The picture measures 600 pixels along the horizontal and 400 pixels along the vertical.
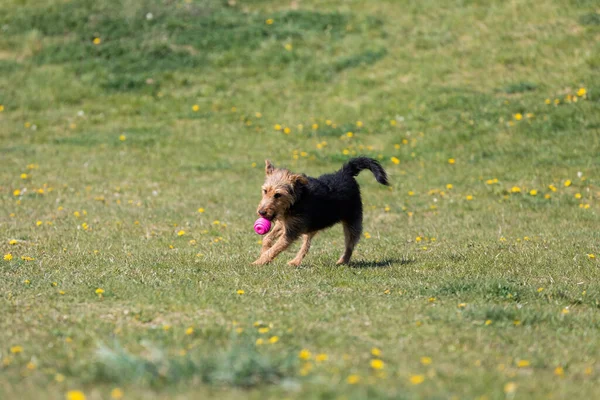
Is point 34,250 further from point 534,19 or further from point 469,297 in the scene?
point 534,19

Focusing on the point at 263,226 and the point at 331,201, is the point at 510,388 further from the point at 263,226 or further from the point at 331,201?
the point at 331,201

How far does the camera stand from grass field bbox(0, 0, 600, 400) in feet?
17.6

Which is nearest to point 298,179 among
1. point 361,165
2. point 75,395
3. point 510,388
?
point 361,165

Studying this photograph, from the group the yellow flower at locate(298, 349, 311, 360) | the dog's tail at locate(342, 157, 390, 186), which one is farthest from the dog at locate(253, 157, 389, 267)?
the yellow flower at locate(298, 349, 311, 360)

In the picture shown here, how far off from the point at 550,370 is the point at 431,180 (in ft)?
33.3

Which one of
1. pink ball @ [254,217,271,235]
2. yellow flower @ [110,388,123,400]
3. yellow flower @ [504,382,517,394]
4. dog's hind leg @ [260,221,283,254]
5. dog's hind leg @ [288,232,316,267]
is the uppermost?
yellow flower @ [110,388,123,400]

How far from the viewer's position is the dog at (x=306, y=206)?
9281mm

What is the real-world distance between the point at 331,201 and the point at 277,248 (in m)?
0.99

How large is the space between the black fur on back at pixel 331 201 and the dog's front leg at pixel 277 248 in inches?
3.0

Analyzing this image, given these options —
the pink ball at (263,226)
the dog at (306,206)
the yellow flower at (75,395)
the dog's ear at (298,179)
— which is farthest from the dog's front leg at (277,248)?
the yellow flower at (75,395)

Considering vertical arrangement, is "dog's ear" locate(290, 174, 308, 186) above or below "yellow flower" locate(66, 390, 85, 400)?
above

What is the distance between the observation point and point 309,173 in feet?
53.0

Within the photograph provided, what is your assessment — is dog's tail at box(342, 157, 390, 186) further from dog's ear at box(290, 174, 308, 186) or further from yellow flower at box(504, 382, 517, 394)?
yellow flower at box(504, 382, 517, 394)

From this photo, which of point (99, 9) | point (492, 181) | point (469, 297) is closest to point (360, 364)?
point (469, 297)
